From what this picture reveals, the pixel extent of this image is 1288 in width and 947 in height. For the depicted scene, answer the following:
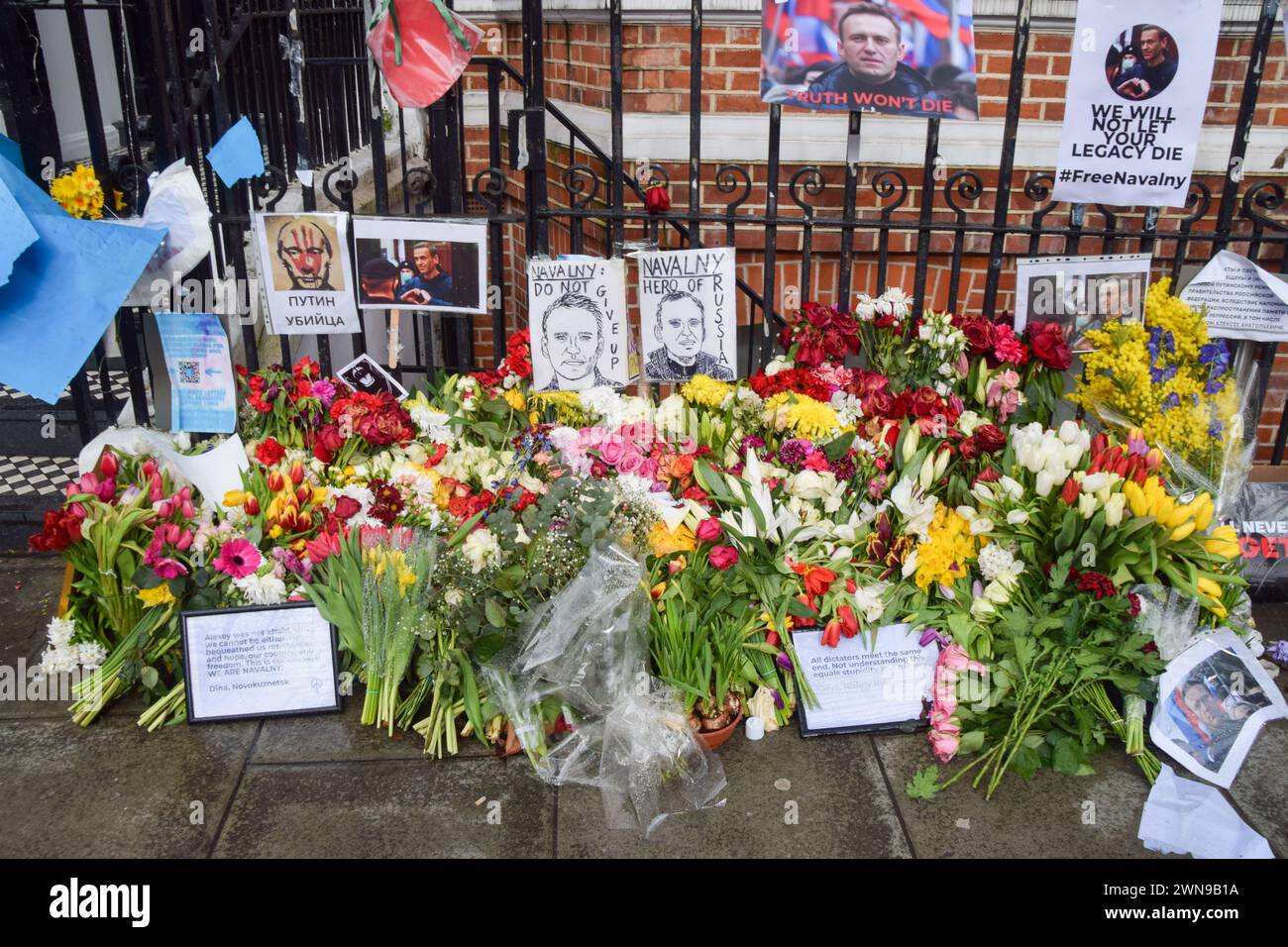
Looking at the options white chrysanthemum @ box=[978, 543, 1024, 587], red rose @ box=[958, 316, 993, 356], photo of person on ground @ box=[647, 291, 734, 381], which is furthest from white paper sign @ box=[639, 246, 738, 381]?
white chrysanthemum @ box=[978, 543, 1024, 587]

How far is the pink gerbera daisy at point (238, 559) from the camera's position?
2.64 metres

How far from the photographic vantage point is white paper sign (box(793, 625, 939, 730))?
106 inches

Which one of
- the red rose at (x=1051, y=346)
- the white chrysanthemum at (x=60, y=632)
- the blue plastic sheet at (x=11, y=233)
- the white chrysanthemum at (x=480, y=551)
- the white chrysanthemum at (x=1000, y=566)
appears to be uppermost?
the blue plastic sheet at (x=11, y=233)

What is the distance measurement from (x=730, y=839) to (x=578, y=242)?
76.3 inches

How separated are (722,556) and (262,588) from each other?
4.04 feet

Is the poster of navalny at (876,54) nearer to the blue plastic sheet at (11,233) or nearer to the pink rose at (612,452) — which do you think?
the pink rose at (612,452)

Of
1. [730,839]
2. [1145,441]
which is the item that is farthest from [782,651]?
[1145,441]

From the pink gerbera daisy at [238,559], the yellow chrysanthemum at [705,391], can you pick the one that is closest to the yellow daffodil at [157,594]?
the pink gerbera daisy at [238,559]

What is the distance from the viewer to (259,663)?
272 centimetres

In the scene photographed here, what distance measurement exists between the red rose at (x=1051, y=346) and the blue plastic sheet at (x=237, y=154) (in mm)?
2399

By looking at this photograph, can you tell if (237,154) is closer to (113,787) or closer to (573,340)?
(573,340)

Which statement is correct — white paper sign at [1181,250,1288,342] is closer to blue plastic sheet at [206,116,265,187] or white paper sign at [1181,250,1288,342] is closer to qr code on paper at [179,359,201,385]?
blue plastic sheet at [206,116,265,187]

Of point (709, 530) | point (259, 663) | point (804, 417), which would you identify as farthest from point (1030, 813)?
point (259, 663)

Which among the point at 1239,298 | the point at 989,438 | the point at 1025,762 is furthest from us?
the point at 1239,298
